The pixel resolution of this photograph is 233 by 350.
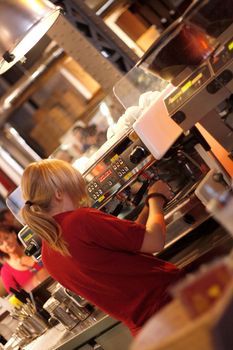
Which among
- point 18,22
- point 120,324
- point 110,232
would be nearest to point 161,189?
point 110,232

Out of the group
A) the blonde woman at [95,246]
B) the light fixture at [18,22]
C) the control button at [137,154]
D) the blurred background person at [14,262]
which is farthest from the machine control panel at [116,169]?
the blurred background person at [14,262]

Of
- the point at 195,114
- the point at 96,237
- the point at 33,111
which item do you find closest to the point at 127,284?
the point at 96,237

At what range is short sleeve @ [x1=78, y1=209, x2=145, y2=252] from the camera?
1853 millimetres

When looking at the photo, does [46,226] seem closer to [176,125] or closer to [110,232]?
[110,232]

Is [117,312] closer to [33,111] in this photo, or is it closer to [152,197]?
[152,197]

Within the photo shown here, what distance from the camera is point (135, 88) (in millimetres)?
2676

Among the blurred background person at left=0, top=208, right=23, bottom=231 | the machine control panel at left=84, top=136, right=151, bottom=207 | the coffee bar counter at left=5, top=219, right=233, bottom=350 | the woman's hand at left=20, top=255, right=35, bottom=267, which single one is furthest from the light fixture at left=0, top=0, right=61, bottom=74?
the woman's hand at left=20, top=255, right=35, bottom=267

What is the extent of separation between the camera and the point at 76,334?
283 cm

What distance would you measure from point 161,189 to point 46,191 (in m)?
0.59

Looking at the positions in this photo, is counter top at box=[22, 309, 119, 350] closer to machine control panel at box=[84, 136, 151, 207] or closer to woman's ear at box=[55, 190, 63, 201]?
machine control panel at box=[84, 136, 151, 207]

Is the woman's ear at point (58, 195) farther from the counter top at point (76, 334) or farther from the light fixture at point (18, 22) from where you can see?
the counter top at point (76, 334)

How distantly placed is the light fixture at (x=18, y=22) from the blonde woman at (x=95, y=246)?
618 millimetres

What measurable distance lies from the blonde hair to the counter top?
89 centimetres

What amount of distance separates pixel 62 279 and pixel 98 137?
1064mm
